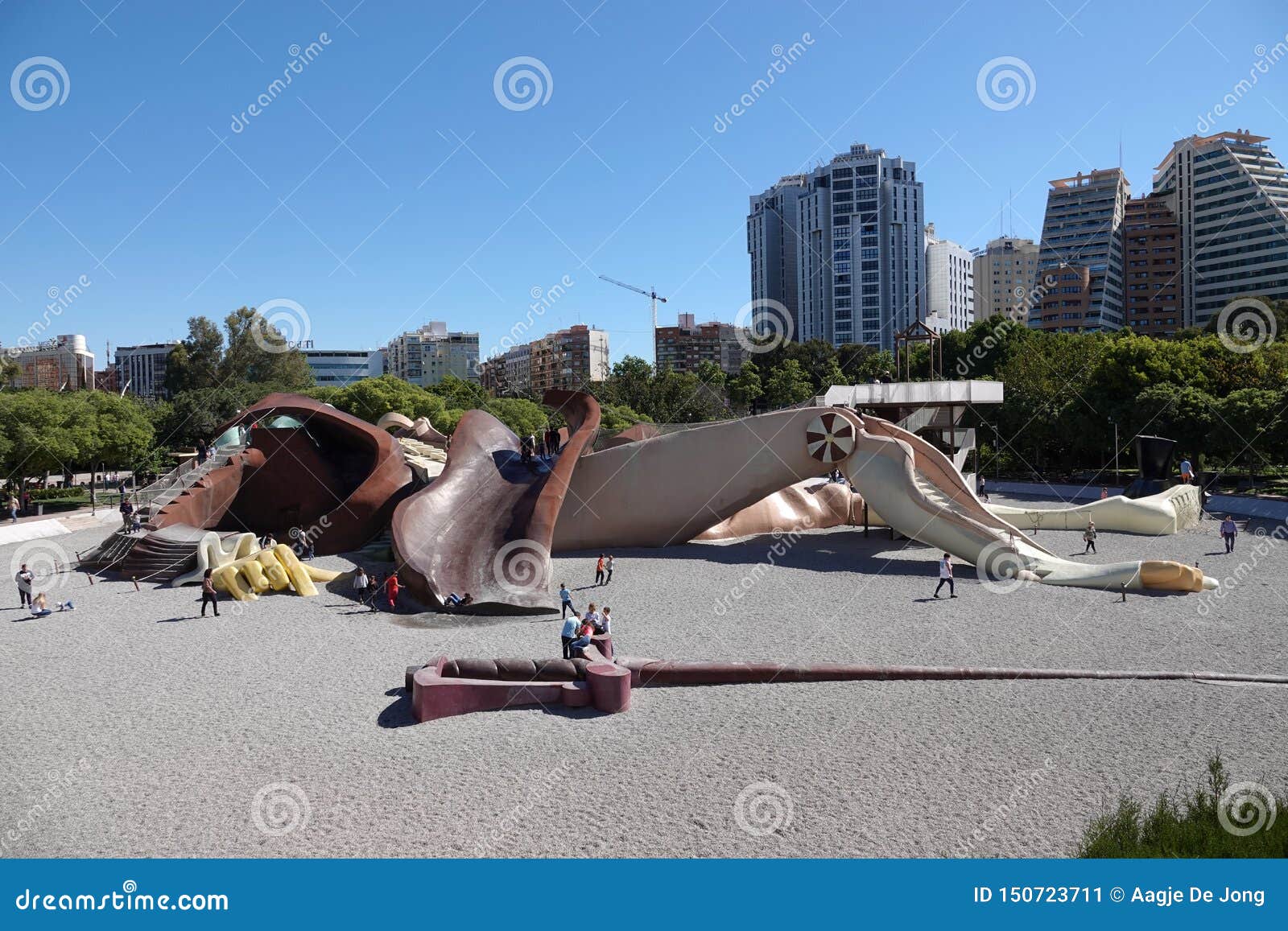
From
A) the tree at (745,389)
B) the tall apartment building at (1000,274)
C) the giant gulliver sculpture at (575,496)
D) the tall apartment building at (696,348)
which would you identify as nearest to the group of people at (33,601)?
the giant gulliver sculpture at (575,496)

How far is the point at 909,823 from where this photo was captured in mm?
9352

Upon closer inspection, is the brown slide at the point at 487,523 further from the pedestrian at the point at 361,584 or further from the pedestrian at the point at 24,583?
the pedestrian at the point at 24,583

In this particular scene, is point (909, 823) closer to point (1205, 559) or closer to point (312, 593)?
point (312, 593)

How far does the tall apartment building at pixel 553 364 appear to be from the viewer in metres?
144

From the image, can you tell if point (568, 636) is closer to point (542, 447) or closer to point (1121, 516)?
point (542, 447)

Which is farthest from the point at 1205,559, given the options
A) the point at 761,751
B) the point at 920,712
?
the point at 761,751

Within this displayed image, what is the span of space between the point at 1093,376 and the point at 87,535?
50.3m

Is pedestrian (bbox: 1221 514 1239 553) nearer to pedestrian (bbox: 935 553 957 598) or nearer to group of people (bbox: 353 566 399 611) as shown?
pedestrian (bbox: 935 553 957 598)

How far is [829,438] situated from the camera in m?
25.5

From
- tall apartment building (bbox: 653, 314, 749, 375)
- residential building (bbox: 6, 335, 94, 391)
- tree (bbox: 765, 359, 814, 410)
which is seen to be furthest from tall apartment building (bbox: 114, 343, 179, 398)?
tree (bbox: 765, 359, 814, 410)

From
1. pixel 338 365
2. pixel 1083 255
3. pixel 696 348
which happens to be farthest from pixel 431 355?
pixel 1083 255

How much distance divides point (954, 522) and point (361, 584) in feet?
47.0

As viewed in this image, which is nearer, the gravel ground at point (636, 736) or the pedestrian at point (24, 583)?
the gravel ground at point (636, 736)

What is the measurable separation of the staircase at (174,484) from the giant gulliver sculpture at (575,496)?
2.81 feet
